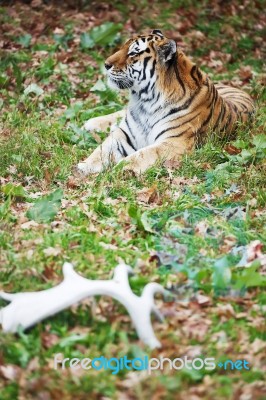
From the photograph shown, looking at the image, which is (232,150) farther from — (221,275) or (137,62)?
(221,275)

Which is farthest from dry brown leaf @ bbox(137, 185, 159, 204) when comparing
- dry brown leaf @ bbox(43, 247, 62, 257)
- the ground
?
dry brown leaf @ bbox(43, 247, 62, 257)

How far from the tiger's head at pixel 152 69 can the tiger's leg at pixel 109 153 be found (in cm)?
49

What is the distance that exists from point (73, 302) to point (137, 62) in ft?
11.9

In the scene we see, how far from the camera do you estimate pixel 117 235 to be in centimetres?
523

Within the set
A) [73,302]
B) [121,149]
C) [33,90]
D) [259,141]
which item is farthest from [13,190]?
[33,90]

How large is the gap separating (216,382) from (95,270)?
45.9 inches

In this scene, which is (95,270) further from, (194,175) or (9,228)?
(194,175)

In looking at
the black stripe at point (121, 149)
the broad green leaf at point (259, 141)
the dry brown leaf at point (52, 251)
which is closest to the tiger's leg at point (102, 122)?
the black stripe at point (121, 149)

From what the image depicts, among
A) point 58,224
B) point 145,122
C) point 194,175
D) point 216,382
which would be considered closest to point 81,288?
point 216,382

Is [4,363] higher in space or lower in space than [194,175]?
lower

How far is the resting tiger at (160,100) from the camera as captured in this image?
23.1 ft

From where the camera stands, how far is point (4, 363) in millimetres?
3916

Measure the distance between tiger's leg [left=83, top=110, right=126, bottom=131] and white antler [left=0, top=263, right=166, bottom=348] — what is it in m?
3.71

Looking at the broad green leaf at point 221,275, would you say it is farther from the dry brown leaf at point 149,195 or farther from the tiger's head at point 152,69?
the tiger's head at point 152,69
